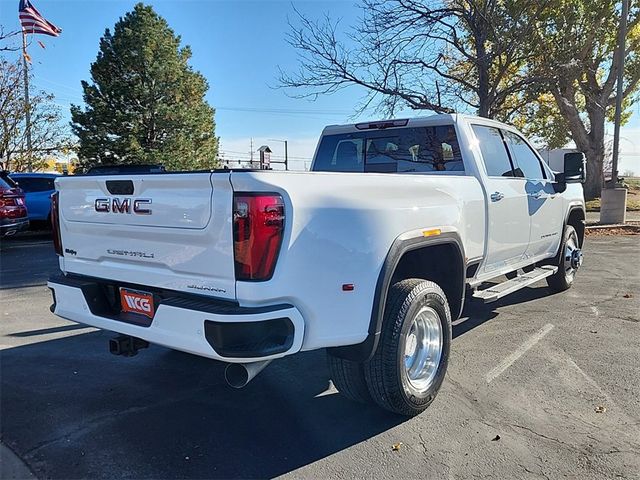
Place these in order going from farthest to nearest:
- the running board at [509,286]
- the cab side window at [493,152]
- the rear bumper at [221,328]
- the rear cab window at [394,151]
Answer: the cab side window at [493,152]
the rear cab window at [394,151]
the running board at [509,286]
the rear bumper at [221,328]

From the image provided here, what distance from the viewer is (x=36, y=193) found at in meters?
13.4

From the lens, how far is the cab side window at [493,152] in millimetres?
4801

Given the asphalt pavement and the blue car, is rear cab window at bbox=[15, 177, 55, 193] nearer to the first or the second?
the blue car

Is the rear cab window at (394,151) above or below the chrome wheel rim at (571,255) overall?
above

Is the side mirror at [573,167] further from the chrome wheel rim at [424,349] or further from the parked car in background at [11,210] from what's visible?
the parked car in background at [11,210]

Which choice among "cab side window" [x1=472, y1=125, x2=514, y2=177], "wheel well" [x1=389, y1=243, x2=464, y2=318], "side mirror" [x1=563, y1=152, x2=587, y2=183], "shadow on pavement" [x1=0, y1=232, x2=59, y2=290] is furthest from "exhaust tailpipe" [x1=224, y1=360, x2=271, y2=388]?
"shadow on pavement" [x1=0, y1=232, x2=59, y2=290]

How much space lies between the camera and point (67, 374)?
4168mm

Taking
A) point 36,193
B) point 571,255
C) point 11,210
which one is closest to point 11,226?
point 11,210

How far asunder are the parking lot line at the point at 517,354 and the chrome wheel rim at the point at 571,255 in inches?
65.2

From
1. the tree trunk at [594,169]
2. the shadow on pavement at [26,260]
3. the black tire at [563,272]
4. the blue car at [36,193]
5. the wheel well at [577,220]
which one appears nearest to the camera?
the black tire at [563,272]

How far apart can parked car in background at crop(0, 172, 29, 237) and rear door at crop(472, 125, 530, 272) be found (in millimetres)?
9759

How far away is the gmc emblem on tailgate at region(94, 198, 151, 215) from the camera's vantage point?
9.62 feet

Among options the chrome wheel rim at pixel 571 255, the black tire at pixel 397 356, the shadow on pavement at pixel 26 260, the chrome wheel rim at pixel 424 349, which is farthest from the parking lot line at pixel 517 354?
the shadow on pavement at pixel 26 260

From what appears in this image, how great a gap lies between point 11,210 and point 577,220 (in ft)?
34.8
